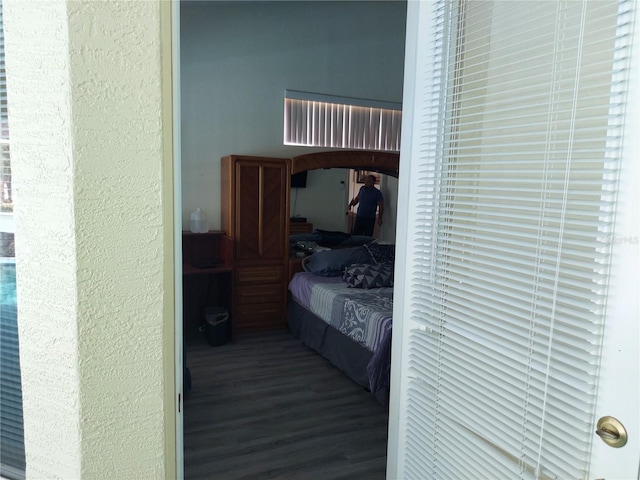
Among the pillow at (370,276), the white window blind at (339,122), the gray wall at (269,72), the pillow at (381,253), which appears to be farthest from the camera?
the white window blind at (339,122)

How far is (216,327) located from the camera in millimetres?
3932

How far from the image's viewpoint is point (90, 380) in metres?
0.92

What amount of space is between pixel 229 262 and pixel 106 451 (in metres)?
3.27

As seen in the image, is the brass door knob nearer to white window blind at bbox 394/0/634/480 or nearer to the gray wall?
white window blind at bbox 394/0/634/480

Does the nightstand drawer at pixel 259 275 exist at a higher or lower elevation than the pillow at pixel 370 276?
lower

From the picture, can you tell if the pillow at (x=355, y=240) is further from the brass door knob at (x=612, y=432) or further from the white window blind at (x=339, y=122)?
the brass door knob at (x=612, y=432)

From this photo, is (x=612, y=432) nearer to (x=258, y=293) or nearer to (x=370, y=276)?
(x=370, y=276)

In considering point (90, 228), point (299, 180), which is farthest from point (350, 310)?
point (90, 228)

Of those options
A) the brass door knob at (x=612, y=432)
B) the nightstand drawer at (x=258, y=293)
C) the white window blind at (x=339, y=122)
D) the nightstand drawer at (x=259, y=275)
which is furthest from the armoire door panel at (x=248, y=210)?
the brass door knob at (x=612, y=432)

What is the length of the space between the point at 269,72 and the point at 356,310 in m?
2.80

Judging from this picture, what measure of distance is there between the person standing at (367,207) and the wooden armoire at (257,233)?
0.92 metres

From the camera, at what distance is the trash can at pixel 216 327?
155 inches

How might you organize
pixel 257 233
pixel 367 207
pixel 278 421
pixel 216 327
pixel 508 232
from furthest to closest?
pixel 367 207
pixel 257 233
pixel 216 327
pixel 278 421
pixel 508 232

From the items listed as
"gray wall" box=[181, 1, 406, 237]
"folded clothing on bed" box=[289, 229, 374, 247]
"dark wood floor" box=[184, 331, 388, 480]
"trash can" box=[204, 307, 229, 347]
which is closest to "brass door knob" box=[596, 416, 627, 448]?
"dark wood floor" box=[184, 331, 388, 480]
